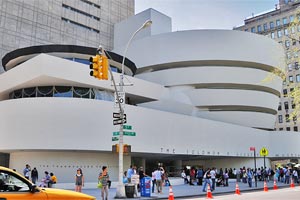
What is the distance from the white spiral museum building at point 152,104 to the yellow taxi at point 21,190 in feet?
44.4

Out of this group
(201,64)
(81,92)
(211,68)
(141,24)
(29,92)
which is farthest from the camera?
(141,24)

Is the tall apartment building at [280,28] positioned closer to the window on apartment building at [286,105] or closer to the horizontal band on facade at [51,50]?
the window on apartment building at [286,105]

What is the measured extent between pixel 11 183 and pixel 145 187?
43.4 ft

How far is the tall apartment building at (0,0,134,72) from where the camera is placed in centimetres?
4744

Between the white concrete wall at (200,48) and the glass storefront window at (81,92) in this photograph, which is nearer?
the glass storefront window at (81,92)

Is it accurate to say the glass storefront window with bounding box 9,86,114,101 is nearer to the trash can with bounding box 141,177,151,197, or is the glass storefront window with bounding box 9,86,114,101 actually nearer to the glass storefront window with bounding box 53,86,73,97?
the glass storefront window with bounding box 53,86,73,97

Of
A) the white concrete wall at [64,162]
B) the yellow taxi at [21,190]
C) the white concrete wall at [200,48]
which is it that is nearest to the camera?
the yellow taxi at [21,190]

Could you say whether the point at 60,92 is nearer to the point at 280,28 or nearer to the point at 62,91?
the point at 62,91

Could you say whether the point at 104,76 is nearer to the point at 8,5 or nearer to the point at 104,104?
the point at 104,104

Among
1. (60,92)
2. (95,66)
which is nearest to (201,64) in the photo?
(60,92)

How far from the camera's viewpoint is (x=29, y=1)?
50469mm

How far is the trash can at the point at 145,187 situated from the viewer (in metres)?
18.8

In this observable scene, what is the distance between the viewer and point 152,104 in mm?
38750

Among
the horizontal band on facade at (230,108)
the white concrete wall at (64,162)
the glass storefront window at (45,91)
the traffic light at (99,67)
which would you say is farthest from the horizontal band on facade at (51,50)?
the horizontal band on facade at (230,108)
